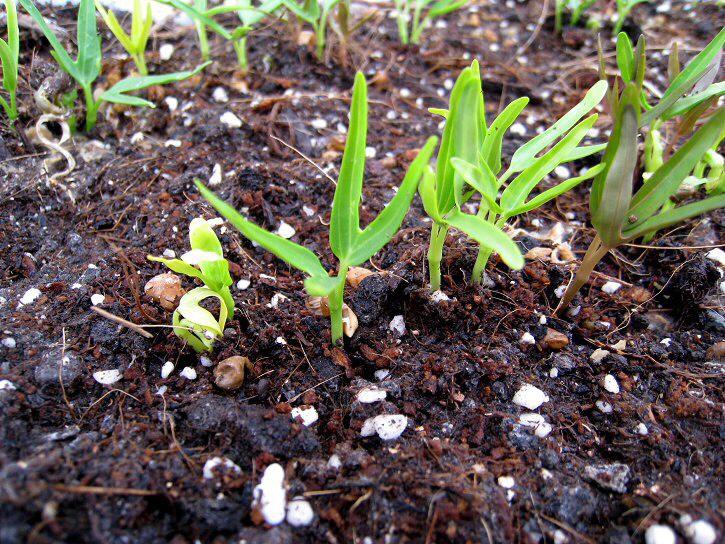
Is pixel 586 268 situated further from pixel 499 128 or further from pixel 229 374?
pixel 229 374

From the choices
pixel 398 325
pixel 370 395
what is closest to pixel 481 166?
pixel 398 325

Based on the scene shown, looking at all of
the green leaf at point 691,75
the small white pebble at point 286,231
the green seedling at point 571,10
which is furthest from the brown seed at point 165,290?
the green seedling at point 571,10

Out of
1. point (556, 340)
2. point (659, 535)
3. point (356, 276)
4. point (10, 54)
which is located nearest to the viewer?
point (659, 535)

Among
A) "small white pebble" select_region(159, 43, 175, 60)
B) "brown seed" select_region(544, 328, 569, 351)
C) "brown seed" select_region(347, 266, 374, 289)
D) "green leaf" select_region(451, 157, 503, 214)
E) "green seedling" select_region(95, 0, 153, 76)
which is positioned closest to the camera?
"green leaf" select_region(451, 157, 503, 214)

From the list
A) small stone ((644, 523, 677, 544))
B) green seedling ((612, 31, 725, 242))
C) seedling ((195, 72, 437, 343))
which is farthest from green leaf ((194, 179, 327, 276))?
green seedling ((612, 31, 725, 242))

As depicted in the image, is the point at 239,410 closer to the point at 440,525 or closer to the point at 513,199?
the point at 440,525

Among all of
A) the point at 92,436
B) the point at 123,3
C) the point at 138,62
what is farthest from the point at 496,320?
the point at 123,3

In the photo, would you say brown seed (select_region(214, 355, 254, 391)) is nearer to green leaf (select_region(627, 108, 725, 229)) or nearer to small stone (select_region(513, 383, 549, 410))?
small stone (select_region(513, 383, 549, 410))

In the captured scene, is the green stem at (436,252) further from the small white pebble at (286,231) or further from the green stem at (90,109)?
the green stem at (90,109)
